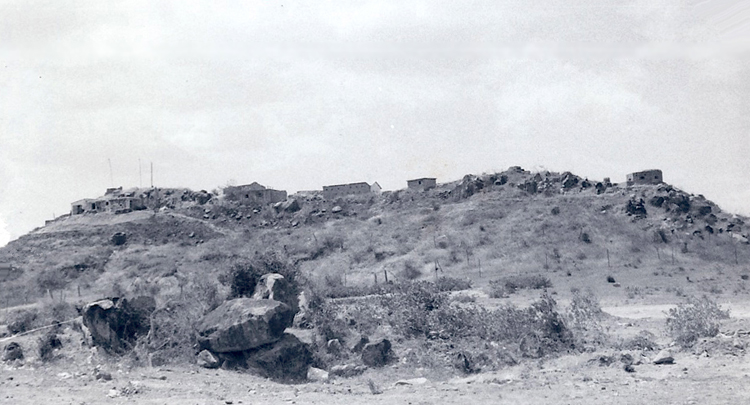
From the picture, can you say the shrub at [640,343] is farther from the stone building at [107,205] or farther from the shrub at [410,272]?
the stone building at [107,205]

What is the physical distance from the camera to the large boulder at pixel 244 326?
42.0 feet

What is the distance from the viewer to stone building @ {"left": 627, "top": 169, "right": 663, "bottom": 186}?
57.6 metres

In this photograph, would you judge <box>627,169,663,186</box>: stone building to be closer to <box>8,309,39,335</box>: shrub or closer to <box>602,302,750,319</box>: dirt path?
<box>602,302,750,319</box>: dirt path

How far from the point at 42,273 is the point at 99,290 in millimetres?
8334

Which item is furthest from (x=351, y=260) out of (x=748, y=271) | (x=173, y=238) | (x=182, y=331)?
(x=182, y=331)

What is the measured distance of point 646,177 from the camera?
190 feet

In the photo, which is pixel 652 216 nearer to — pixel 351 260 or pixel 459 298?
pixel 351 260

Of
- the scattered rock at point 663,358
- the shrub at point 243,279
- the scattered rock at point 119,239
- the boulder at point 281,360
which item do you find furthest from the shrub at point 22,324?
the scattered rock at point 119,239

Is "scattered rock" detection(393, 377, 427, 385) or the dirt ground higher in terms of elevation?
the dirt ground

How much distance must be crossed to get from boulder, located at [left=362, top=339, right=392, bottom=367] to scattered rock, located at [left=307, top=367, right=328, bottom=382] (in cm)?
91

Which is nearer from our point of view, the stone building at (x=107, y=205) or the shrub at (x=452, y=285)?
the shrub at (x=452, y=285)

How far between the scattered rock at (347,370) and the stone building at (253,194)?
5391 cm

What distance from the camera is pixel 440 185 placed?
66.7m

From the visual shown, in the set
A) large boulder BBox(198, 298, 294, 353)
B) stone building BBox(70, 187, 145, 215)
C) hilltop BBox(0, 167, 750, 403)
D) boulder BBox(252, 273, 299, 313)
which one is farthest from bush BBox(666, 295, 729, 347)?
stone building BBox(70, 187, 145, 215)
